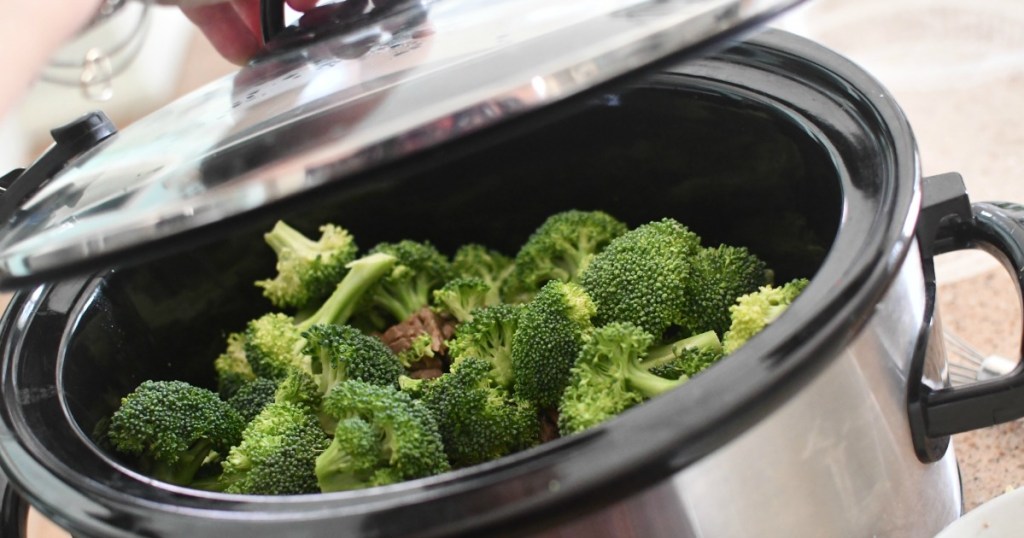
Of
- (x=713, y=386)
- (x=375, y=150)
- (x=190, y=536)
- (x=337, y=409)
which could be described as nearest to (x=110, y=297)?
(x=337, y=409)

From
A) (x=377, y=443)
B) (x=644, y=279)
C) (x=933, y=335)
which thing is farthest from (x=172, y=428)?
(x=933, y=335)

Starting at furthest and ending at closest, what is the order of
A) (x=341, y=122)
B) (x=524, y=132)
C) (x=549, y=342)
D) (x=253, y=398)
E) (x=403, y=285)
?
(x=403, y=285) → (x=253, y=398) → (x=549, y=342) → (x=524, y=132) → (x=341, y=122)

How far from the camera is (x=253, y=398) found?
963 mm

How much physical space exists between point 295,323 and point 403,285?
0.43ft

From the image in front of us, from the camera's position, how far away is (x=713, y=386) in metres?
0.59

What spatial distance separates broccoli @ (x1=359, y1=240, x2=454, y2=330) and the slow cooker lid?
374 mm

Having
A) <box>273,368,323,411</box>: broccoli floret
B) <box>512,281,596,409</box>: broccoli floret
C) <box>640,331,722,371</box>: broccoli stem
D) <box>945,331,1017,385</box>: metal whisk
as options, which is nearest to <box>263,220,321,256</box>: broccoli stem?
<box>273,368,323,411</box>: broccoli floret

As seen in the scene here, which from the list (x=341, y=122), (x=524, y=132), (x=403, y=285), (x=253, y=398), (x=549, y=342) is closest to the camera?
(x=341, y=122)

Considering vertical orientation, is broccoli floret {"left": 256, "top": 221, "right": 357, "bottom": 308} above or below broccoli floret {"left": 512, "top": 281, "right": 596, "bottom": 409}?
above

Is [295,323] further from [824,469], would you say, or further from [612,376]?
[824,469]

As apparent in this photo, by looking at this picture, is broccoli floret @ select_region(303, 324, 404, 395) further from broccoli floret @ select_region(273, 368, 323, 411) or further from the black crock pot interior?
the black crock pot interior

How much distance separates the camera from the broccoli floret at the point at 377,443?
75 cm

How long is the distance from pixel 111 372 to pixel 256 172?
48 centimetres

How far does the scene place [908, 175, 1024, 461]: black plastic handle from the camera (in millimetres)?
718
